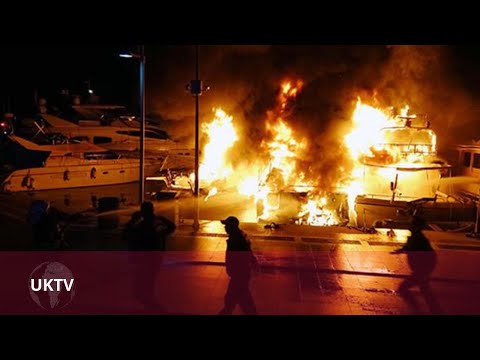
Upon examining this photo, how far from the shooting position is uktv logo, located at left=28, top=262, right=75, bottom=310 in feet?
20.8

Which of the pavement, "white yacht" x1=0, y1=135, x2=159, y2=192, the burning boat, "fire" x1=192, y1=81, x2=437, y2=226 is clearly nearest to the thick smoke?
"fire" x1=192, y1=81, x2=437, y2=226

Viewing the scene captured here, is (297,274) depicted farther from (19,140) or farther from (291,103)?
(19,140)

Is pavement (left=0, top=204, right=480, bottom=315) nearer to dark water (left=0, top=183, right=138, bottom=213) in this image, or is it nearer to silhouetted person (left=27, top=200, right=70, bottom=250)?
silhouetted person (left=27, top=200, right=70, bottom=250)

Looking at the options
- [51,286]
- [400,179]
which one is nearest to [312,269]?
[51,286]

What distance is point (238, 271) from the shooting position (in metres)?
5.52

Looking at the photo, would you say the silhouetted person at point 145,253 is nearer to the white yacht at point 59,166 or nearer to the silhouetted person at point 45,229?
the silhouetted person at point 45,229

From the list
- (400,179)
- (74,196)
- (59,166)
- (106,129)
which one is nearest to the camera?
(400,179)

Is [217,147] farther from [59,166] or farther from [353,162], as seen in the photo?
[59,166]

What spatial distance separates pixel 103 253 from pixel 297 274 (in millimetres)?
3711

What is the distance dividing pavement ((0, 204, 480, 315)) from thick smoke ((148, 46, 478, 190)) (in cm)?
603

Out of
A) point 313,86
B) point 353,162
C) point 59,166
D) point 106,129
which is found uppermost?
point 313,86

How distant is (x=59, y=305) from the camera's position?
6.27 meters

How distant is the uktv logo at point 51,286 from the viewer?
634cm

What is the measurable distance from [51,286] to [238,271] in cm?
313
